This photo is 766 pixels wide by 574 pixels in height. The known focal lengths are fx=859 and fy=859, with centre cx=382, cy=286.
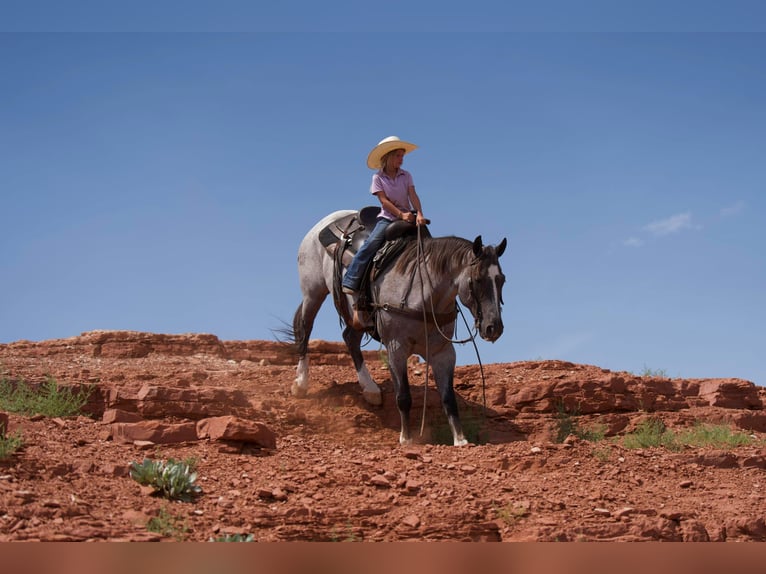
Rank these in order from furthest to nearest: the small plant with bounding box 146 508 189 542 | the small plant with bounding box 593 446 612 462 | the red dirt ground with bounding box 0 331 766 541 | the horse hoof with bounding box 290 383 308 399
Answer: the horse hoof with bounding box 290 383 308 399, the small plant with bounding box 593 446 612 462, the red dirt ground with bounding box 0 331 766 541, the small plant with bounding box 146 508 189 542

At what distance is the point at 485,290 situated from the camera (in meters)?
10.9

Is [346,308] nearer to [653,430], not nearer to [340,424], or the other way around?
[340,424]

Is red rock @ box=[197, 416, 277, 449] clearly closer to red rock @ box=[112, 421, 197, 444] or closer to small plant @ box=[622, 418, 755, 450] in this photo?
red rock @ box=[112, 421, 197, 444]

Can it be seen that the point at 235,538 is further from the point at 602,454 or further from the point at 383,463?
the point at 602,454

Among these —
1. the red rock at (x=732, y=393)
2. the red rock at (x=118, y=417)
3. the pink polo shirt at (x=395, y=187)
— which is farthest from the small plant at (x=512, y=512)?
the red rock at (x=732, y=393)

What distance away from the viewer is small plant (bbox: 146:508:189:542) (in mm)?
6570

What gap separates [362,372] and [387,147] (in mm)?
3556

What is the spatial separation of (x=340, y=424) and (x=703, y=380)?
6863 mm

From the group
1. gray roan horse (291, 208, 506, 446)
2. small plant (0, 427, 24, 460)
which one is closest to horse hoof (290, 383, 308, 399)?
gray roan horse (291, 208, 506, 446)

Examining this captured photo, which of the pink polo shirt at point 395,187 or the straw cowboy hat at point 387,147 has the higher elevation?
the straw cowboy hat at point 387,147

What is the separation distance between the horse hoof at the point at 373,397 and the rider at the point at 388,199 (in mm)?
1777

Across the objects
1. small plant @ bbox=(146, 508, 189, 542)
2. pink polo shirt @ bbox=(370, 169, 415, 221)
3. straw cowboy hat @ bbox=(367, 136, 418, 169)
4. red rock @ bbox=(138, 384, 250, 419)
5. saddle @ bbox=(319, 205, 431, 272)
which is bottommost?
small plant @ bbox=(146, 508, 189, 542)

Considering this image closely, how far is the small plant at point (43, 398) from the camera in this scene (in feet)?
34.6

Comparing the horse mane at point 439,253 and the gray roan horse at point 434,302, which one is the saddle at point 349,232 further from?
the horse mane at point 439,253
